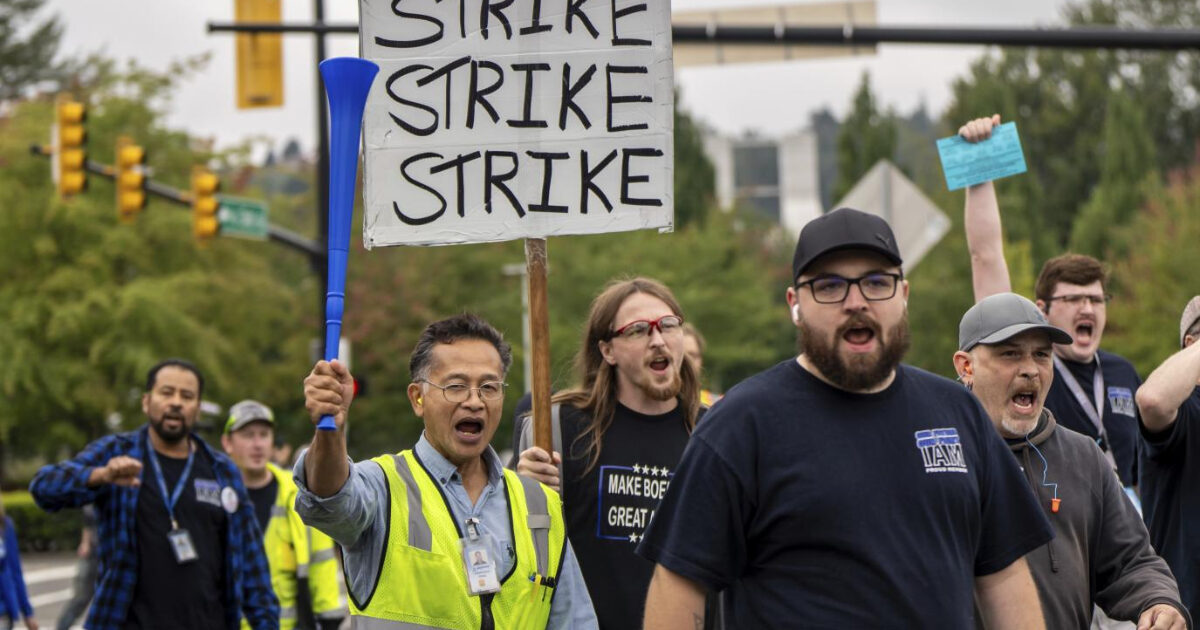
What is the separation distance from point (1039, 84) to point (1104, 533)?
6068 centimetres

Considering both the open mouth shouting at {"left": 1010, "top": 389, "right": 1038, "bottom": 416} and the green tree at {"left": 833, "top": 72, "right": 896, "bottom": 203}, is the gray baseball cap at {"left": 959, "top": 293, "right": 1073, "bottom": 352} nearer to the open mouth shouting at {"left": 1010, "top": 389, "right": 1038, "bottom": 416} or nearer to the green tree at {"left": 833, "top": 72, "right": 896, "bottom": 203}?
the open mouth shouting at {"left": 1010, "top": 389, "right": 1038, "bottom": 416}

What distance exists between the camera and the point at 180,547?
789 cm

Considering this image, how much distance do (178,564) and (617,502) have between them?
2.96 m

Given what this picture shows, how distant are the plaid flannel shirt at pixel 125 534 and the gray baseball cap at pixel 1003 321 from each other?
4268 millimetres

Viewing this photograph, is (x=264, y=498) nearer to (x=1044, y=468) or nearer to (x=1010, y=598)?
(x=1044, y=468)

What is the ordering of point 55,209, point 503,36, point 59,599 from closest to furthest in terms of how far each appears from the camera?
1. point 503,36
2. point 59,599
3. point 55,209

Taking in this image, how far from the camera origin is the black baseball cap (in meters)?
3.87

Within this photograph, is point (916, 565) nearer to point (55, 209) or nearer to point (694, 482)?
point (694, 482)

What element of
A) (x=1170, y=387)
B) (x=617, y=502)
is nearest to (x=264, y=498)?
(x=617, y=502)

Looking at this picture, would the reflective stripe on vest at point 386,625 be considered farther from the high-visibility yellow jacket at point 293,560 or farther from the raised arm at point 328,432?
the high-visibility yellow jacket at point 293,560

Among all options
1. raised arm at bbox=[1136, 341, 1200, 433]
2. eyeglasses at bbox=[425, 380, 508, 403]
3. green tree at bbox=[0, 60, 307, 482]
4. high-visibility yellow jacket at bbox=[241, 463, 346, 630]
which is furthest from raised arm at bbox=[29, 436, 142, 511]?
green tree at bbox=[0, 60, 307, 482]

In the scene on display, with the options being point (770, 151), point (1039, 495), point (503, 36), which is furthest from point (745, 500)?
point (770, 151)

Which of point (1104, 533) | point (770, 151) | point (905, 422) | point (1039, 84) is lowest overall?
point (1104, 533)

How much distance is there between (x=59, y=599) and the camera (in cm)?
2200
